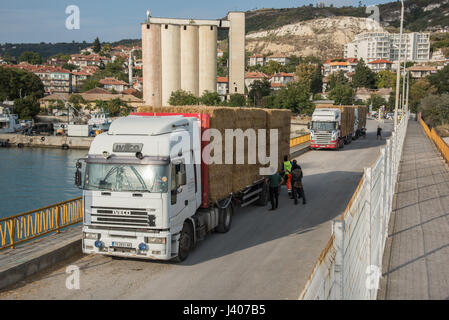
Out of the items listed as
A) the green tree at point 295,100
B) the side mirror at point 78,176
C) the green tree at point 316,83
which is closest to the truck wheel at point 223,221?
the side mirror at point 78,176

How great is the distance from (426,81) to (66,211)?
4546 inches

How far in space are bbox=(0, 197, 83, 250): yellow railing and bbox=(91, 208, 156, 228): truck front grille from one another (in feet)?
7.02

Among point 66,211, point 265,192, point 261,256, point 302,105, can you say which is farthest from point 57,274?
point 302,105

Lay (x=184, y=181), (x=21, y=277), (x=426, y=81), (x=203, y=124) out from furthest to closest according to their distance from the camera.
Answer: (x=426, y=81) → (x=203, y=124) → (x=184, y=181) → (x=21, y=277)

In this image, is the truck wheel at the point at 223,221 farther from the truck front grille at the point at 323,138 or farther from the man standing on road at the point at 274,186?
the truck front grille at the point at 323,138

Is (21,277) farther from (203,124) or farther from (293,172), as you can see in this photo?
(293,172)

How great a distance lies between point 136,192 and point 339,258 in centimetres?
699

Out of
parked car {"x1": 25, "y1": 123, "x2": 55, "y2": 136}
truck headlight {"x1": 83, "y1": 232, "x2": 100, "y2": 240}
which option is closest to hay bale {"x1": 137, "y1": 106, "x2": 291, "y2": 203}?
truck headlight {"x1": 83, "y1": 232, "x2": 100, "y2": 240}

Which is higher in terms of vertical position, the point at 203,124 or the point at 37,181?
the point at 203,124

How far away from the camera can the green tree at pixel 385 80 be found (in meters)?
152

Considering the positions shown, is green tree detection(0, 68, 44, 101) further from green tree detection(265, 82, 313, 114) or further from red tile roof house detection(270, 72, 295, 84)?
red tile roof house detection(270, 72, 295, 84)

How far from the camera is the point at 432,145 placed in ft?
123

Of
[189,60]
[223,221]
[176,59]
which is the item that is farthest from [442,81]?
[223,221]

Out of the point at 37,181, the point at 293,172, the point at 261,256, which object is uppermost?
the point at 293,172
